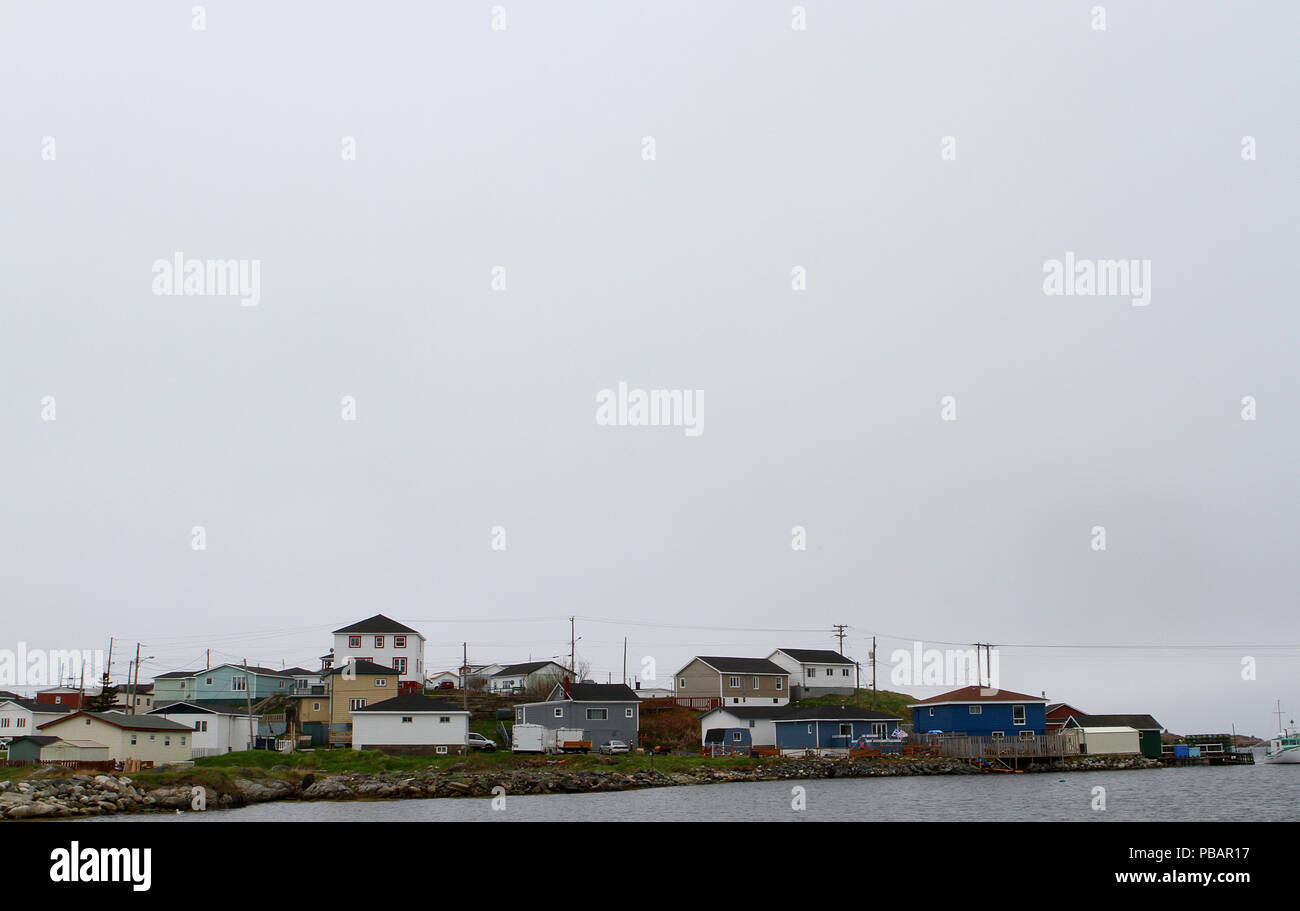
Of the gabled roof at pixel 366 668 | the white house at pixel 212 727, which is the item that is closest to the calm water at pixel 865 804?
the white house at pixel 212 727

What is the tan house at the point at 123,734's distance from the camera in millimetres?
62219

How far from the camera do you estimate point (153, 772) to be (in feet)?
187

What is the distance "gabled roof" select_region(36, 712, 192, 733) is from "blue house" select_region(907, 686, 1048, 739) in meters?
53.8

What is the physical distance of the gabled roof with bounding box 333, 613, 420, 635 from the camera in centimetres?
8938

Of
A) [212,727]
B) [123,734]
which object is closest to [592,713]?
[212,727]

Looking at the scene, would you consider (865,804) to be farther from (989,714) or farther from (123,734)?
(123,734)

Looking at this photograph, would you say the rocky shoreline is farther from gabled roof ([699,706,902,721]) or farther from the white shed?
the white shed

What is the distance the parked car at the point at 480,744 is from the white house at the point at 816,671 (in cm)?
3639

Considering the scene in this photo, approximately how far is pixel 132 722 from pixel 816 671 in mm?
61235
